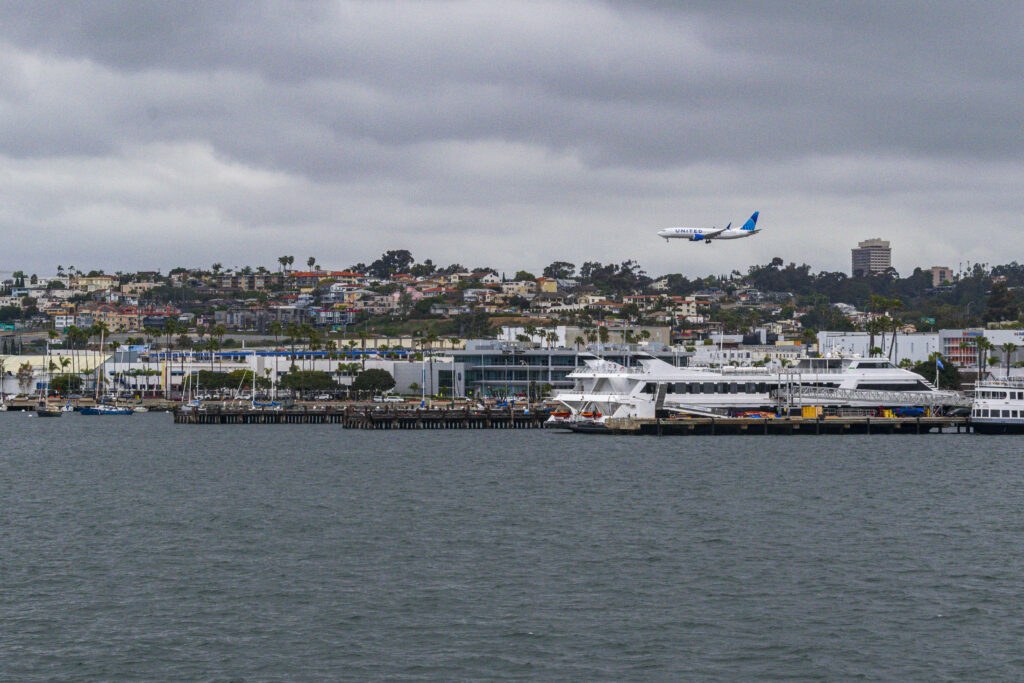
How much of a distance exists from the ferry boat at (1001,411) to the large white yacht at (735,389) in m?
8.42

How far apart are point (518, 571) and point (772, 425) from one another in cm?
6292

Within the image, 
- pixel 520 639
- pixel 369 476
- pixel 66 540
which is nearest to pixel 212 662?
pixel 520 639

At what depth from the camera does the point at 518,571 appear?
40.9 metres

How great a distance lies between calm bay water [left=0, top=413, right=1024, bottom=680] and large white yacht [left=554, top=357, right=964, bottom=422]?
81.3ft

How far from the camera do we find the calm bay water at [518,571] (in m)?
30.5

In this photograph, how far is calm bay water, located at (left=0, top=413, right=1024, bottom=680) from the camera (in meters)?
30.5

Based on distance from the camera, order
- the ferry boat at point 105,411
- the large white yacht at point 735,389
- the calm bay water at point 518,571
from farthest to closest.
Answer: the ferry boat at point 105,411
the large white yacht at point 735,389
the calm bay water at point 518,571

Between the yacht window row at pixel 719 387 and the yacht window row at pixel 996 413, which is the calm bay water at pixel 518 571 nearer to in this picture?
the yacht window row at pixel 996 413

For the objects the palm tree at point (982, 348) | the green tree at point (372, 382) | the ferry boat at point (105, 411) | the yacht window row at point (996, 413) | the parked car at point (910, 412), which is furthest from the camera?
the green tree at point (372, 382)

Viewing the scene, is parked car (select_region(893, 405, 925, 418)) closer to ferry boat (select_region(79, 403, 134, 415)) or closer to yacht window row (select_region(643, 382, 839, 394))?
yacht window row (select_region(643, 382, 839, 394))

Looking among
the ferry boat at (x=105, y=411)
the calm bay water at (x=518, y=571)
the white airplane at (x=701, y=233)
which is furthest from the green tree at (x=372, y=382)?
the calm bay water at (x=518, y=571)

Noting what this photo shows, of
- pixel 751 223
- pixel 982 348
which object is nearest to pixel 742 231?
pixel 751 223

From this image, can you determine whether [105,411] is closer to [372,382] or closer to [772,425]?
[372,382]

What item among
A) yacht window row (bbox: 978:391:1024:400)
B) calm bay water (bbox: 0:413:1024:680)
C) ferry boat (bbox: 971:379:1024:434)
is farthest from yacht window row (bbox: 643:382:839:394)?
calm bay water (bbox: 0:413:1024:680)
